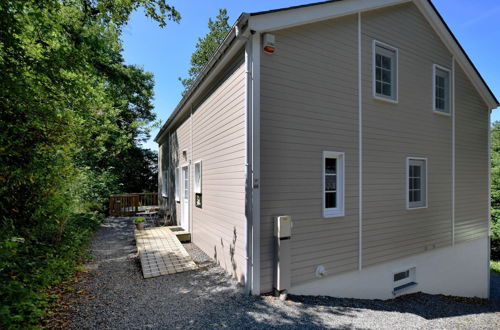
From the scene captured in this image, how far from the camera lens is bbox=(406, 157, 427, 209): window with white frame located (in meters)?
6.49

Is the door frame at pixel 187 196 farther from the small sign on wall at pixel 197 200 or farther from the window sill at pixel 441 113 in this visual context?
the window sill at pixel 441 113

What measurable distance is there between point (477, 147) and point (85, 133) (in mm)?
11377

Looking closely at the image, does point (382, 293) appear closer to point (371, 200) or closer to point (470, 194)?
point (371, 200)

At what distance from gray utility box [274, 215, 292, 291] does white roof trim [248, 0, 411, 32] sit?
3.27m

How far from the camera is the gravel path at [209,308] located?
11.2 feet

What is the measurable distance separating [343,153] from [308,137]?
0.97 meters

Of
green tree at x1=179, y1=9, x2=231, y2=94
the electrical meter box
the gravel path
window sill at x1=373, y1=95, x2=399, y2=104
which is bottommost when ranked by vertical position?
the gravel path

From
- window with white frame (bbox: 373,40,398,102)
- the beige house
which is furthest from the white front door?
window with white frame (bbox: 373,40,398,102)

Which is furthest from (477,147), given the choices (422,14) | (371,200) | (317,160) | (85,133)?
(85,133)

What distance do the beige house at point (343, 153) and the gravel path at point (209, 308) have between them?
1.28 feet

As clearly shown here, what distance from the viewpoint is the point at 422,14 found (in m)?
6.94

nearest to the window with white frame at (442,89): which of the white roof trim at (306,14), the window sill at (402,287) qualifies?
the white roof trim at (306,14)

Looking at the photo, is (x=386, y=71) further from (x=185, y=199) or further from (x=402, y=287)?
(x=185, y=199)

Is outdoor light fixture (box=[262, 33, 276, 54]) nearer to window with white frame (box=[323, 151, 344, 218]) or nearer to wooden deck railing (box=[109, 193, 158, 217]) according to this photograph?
window with white frame (box=[323, 151, 344, 218])
